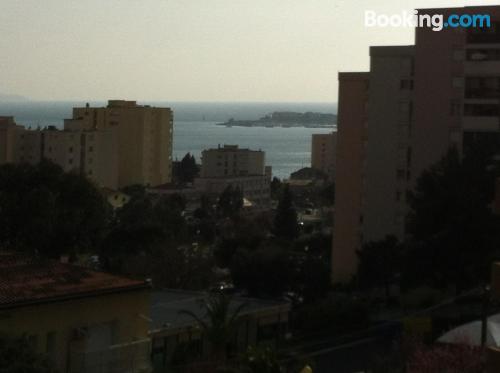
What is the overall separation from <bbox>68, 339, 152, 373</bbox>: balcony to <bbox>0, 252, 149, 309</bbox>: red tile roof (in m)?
0.53

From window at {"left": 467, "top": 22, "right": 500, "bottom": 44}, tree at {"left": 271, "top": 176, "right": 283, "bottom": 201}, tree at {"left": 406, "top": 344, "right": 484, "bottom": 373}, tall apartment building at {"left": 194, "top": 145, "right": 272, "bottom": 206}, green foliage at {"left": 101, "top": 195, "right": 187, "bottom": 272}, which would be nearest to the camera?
tree at {"left": 406, "top": 344, "right": 484, "bottom": 373}

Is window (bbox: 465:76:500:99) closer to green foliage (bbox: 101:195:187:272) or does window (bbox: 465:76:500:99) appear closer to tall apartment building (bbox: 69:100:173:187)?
green foliage (bbox: 101:195:187:272)

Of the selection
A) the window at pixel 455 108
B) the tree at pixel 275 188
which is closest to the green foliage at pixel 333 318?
the window at pixel 455 108

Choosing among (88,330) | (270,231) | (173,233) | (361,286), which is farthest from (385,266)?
(270,231)

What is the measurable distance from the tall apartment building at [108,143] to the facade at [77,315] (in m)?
52.7

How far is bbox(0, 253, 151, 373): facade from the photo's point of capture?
916 centimetres

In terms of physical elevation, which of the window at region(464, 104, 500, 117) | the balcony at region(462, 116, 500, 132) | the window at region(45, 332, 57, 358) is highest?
the window at region(464, 104, 500, 117)

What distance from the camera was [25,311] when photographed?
9.05m

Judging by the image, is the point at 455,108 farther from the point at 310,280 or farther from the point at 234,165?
the point at 234,165

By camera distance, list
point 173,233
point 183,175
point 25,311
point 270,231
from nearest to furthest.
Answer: point 25,311
point 173,233
point 270,231
point 183,175

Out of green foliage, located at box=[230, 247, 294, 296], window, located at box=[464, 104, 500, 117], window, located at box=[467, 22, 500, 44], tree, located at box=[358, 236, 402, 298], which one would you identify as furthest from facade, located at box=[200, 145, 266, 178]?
tree, located at box=[358, 236, 402, 298]

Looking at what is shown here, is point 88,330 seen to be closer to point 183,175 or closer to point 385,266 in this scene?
point 385,266

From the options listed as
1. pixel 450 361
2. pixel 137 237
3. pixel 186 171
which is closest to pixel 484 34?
pixel 137 237

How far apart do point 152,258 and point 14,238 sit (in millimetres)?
3468
